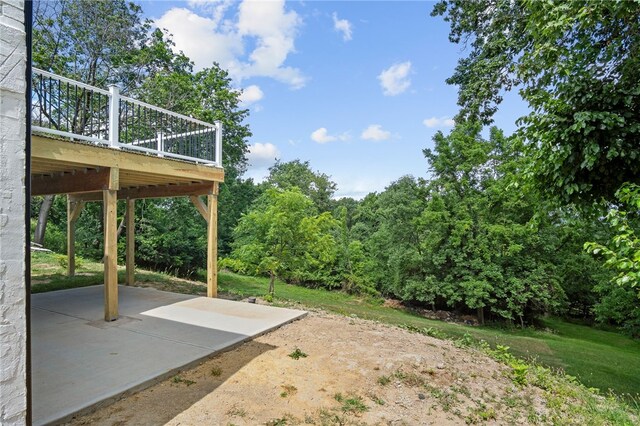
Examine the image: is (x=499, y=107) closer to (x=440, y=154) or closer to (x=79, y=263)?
(x=440, y=154)

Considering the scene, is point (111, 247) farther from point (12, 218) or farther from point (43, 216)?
point (43, 216)

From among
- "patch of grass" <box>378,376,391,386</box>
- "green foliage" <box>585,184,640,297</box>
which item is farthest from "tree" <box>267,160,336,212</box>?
"green foliage" <box>585,184,640,297</box>

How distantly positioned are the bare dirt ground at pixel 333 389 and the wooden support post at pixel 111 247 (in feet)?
7.45

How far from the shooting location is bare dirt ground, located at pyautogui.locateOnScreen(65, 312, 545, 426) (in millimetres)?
3025

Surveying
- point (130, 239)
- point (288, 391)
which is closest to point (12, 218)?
point (288, 391)

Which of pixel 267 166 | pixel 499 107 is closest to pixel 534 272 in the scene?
pixel 499 107

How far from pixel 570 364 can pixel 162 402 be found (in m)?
8.93

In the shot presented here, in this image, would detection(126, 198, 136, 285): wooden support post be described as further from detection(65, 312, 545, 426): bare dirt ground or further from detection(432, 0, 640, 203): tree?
detection(432, 0, 640, 203): tree

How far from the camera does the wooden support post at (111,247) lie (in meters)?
5.28

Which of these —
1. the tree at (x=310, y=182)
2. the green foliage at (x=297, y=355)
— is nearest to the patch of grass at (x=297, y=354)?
the green foliage at (x=297, y=355)

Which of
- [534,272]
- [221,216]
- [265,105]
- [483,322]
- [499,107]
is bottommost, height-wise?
[483,322]

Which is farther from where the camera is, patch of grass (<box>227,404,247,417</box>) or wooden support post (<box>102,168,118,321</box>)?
wooden support post (<box>102,168,118,321</box>)

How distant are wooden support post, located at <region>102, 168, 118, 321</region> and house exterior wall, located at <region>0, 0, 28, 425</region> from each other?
3.91 m

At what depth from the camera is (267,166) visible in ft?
130
